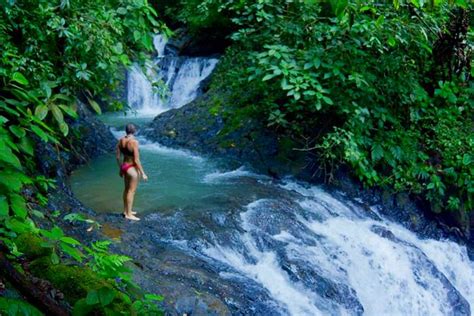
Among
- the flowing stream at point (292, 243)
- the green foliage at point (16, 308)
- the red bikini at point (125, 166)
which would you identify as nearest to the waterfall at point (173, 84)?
the flowing stream at point (292, 243)

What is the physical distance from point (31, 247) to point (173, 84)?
13329 millimetres

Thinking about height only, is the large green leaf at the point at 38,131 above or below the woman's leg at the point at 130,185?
above

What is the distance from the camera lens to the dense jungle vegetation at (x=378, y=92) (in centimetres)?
793

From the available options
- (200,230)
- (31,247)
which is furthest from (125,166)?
(31,247)

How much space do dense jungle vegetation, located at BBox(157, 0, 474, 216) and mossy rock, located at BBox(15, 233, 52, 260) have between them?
555cm

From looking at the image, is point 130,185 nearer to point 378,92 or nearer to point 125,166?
point 125,166

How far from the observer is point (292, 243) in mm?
6043

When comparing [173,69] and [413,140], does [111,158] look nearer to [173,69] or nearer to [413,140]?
[413,140]

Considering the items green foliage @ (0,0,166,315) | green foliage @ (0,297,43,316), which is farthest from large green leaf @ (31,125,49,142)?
green foliage @ (0,297,43,316)

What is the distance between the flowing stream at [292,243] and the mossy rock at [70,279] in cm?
226

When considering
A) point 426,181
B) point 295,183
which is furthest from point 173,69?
point 426,181

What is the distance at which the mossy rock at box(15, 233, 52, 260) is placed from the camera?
2641mm

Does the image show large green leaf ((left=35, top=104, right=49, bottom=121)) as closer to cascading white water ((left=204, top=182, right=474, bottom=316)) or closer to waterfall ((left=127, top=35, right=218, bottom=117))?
cascading white water ((left=204, top=182, right=474, bottom=316))

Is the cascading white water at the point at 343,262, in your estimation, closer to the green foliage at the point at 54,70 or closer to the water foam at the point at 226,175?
the water foam at the point at 226,175
